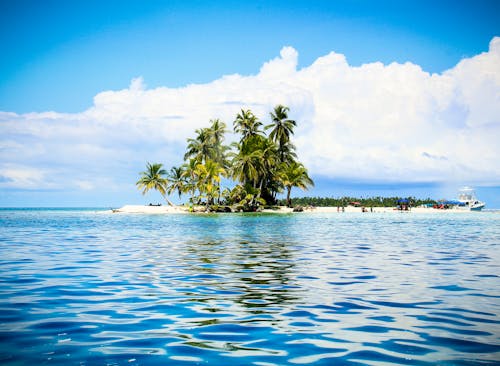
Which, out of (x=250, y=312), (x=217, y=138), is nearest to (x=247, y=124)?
(x=217, y=138)

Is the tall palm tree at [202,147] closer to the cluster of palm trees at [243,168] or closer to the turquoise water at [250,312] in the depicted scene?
the cluster of palm trees at [243,168]

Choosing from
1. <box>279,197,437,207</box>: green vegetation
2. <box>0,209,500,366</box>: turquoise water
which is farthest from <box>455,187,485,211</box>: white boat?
<box>0,209,500,366</box>: turquoise water

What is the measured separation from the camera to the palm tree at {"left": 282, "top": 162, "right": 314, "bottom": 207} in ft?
268

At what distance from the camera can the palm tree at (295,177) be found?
8162 cm

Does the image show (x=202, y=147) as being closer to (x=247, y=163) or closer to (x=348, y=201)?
(x=247, y=163)

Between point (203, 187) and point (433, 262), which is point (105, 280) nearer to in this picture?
point (433, 262)

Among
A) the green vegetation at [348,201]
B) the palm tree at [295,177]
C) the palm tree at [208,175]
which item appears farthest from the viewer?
the green vegetation at [348,201]

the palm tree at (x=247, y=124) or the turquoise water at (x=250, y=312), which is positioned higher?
the palm tree at (x=247, y=124)

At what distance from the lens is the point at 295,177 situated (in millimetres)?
82250

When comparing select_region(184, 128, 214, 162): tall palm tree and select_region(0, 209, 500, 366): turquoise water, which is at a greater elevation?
select_region(184, 128, 214, 162): tall palm tree

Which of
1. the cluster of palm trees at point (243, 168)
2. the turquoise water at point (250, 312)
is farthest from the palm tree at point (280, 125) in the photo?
the turquoise water at point (250, 312)

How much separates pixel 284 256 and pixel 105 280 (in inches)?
293

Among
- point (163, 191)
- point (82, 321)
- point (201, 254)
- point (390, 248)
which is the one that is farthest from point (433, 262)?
point (163, 191)

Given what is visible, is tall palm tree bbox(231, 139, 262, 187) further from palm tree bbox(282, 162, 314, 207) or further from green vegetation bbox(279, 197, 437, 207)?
green vegetation bbox(279, 197, 437, 207)
